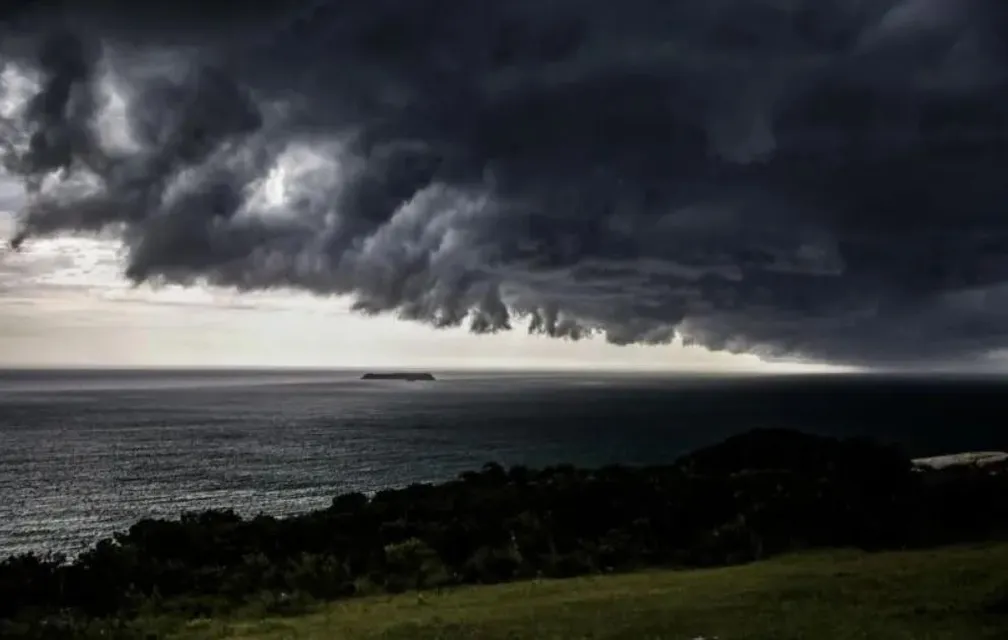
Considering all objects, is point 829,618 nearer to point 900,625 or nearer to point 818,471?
point 900,625

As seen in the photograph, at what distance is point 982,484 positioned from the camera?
57.2 m

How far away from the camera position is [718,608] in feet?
101

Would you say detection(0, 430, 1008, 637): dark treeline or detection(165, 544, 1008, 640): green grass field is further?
detection(0, 430, 1008, 637): dark treeline

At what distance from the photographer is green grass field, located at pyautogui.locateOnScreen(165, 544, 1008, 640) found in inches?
1081

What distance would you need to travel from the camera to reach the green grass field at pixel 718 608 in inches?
1081

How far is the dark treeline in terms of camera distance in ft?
144

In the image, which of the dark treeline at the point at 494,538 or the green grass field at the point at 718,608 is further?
the dark treeline at the point at 494,538

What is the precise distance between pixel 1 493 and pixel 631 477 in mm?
91619

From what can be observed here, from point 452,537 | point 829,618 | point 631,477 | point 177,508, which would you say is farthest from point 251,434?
point 829,618

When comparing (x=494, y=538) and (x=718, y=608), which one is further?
(x=494, y=538)

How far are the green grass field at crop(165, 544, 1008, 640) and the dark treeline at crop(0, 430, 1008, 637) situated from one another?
509 centimetres

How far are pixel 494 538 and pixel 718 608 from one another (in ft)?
77.3

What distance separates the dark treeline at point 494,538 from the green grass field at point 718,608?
16.7 feet

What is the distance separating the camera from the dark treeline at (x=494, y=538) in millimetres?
43875
